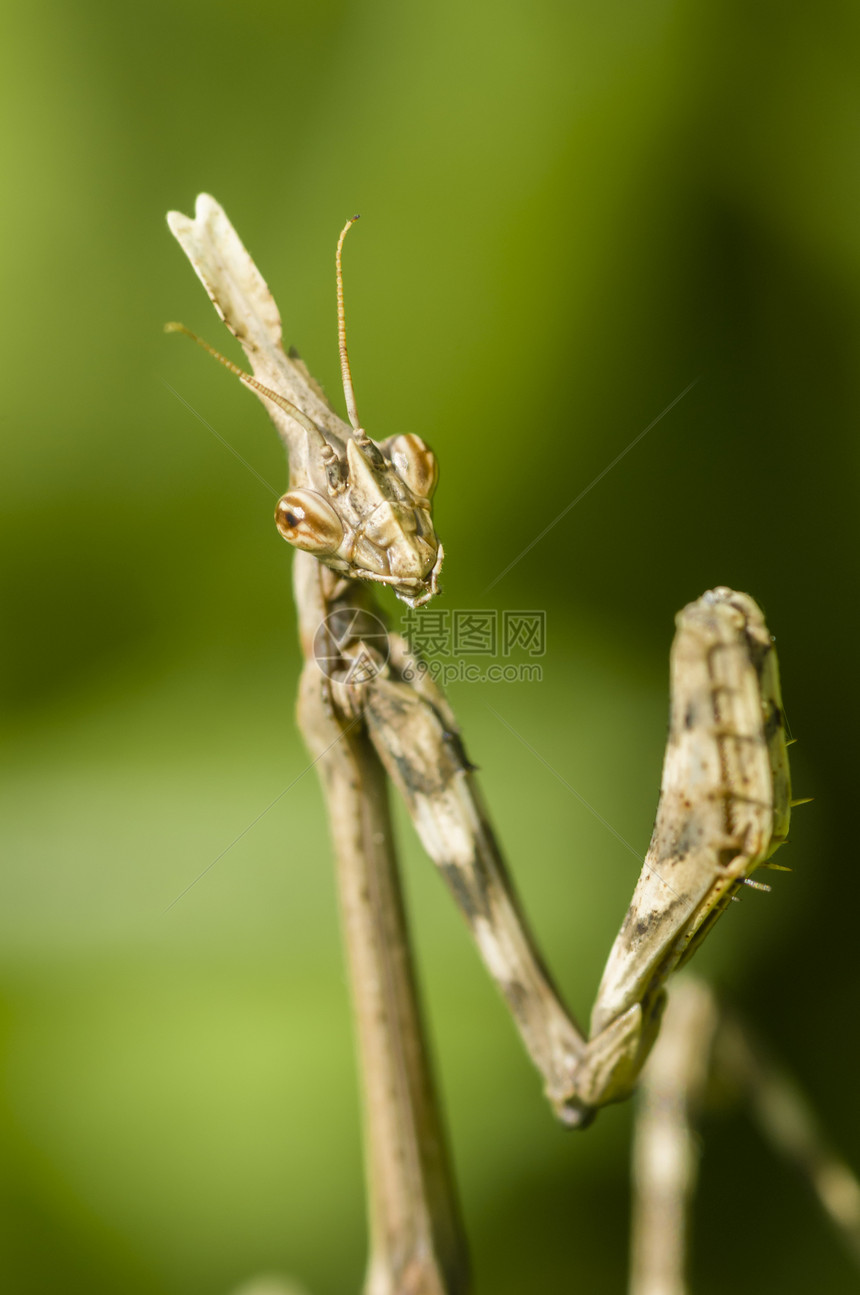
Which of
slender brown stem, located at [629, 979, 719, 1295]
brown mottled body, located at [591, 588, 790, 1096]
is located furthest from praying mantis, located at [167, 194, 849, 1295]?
slender brown stem, located at [629, 979, 719, 1295]

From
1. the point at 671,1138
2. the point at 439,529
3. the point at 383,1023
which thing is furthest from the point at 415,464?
the point at 671,1138

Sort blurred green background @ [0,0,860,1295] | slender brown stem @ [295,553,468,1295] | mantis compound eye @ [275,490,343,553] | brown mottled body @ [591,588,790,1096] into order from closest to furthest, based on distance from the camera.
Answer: brown mottled body @ [591,588,790,1096] → mantis compound eye @ [275,490,343,553] → slender brown stem @ [295,553,468,1295] → blurred green background @ [0,0,860,1295]

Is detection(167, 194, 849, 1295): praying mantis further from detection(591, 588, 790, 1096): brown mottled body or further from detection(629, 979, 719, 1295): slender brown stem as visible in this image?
detection(629, 979, 719, 1295): slender brown stem

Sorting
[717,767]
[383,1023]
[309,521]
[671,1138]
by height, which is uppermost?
[309,521]

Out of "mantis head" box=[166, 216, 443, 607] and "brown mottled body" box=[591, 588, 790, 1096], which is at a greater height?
"mantis head" box=[166, 216, 443, 607]

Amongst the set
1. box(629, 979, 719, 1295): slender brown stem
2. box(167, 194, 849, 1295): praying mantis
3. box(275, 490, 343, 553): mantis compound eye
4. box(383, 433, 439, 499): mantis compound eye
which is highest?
box(383, 433, 439, 499): mantis compound eye

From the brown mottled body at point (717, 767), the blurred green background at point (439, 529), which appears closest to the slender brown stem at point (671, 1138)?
the blurred green background at point (439, 529)

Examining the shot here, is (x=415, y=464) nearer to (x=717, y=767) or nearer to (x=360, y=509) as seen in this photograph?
(x=360, y=509)

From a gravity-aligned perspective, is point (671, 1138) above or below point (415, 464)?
below
